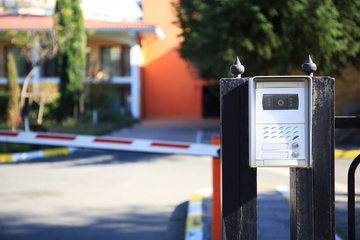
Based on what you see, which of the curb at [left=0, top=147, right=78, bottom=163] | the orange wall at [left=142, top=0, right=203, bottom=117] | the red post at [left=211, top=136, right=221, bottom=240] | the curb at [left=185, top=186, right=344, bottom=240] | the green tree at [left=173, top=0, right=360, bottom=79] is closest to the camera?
the red post at [left=211, top=136, right=221, bottom=240]

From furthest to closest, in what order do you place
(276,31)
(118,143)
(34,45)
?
(34,45)
(276,31)
(118,143)

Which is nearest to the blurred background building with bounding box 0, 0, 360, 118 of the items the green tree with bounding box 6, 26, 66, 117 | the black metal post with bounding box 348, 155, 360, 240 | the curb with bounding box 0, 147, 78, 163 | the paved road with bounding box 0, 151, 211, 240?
the green tree with bounding box 6, 26, 66, 117

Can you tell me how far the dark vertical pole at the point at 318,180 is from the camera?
2.23 m

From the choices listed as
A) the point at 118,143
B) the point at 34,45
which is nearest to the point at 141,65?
the point at 34,45

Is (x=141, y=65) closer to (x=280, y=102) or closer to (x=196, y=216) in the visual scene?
(x=196, y=216)

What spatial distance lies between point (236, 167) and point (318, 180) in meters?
0.45

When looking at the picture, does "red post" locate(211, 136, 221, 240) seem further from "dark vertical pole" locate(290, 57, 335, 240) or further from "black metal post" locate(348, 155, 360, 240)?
"dark vertical pole" locate(290, 57, 335, 240)

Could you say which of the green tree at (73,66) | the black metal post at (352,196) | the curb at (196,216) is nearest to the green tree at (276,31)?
the curb at (196,216)

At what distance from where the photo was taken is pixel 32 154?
36.1ft

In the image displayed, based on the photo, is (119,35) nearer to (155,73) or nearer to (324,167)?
(155,73)

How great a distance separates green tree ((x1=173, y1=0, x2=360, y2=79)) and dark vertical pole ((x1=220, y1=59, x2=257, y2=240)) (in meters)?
9.15

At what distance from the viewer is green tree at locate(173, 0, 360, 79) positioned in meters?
11.1

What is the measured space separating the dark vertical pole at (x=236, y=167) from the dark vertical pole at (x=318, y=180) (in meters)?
0.25

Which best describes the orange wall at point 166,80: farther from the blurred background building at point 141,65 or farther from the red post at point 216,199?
the red post at point 216,199
